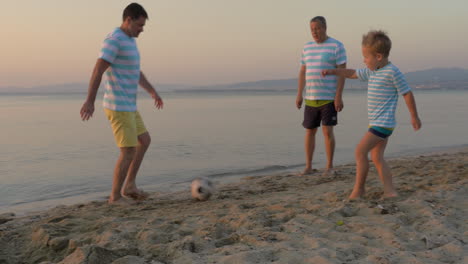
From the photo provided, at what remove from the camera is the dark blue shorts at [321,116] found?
5.79m

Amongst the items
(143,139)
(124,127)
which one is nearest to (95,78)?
(124,127)

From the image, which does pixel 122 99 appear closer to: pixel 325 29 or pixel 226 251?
pixel 226 251

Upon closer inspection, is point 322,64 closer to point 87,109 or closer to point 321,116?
point 321,116

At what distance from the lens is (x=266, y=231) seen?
3.01 m

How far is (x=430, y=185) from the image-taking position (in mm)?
4465

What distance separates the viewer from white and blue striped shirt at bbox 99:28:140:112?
4.23 meters

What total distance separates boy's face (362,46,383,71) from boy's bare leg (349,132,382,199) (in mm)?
622

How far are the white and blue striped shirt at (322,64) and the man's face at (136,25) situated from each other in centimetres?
247

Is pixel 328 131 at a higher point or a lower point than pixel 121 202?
higher

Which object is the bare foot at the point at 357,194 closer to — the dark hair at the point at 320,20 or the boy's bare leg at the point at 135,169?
the boy's bare leg at the point at 135,169

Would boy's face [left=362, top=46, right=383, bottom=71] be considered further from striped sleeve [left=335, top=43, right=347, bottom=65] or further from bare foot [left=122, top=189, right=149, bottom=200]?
bare foot [left=122, top=189, right=149, bottom=200]

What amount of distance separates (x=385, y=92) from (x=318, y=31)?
6.86 feet

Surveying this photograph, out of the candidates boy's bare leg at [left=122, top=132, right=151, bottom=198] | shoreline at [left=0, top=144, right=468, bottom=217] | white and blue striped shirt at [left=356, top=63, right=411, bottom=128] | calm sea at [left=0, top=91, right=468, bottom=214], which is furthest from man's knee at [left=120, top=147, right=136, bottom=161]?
white and blue striped shirt at [left=356, top=63, right=411, bottom=128]

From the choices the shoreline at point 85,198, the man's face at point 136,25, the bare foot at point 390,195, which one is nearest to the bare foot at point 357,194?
the bare foot at point 390,195
